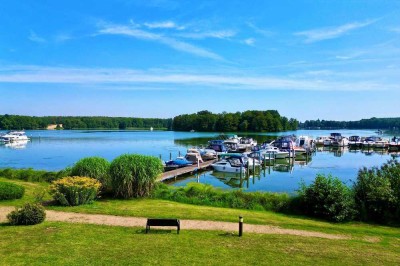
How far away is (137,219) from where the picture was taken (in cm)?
1355

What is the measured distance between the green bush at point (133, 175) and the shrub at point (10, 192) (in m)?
4.45

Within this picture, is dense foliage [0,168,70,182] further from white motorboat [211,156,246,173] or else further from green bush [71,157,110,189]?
white motorboat [211,156,246,173]

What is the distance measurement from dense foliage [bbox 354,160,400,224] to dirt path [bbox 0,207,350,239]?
448 centimetres

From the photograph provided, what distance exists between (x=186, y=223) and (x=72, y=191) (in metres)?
5.83

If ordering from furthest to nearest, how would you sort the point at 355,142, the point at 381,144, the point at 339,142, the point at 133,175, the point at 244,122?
the point at 244,122 → the point at 355,142 → the point at 339,142 → the point at 381,144 → the point at 133,175

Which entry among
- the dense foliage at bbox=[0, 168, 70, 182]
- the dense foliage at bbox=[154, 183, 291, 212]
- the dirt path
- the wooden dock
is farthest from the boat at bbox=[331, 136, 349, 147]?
the dirt path

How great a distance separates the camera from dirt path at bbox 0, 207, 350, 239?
12445 millimetres

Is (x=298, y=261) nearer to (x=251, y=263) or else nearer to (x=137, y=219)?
(x=251, y=263)

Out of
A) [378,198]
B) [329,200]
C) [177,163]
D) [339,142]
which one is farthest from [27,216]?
[339,142]

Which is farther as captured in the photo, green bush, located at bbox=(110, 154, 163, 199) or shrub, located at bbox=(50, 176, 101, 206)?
green bush, located at bbox=(110, 154, 163, 199)

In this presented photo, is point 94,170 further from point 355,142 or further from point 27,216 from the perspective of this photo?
point 355,142

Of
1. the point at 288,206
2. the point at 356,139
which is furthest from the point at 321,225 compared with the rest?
the point at 356,139

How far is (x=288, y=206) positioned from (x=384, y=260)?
7676mm

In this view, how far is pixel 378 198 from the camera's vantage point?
16.0 meters
